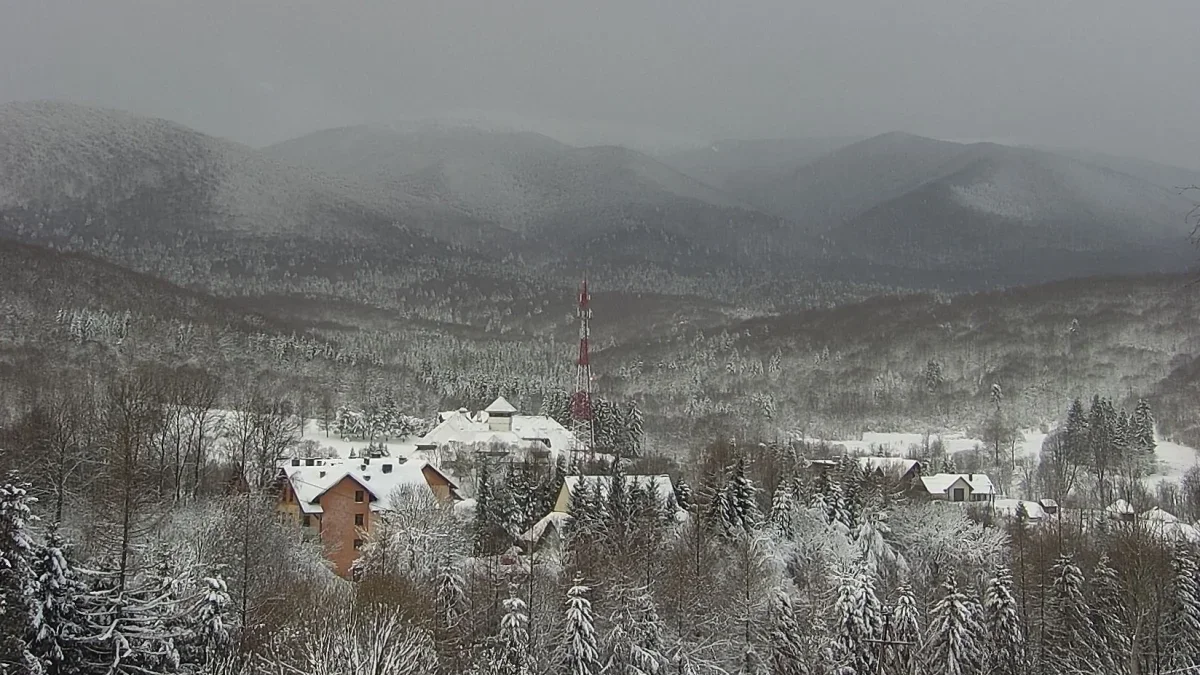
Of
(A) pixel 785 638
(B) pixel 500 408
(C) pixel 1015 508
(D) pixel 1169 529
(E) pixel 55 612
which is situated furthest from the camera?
(B) pixel 500 408

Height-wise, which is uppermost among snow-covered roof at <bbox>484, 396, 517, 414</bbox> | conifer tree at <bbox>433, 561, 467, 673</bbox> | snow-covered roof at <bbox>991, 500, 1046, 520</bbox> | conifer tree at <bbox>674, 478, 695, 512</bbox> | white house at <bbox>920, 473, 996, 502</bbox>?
snow-covered roof at <bbox>484, 396, 517, 414</bbox>

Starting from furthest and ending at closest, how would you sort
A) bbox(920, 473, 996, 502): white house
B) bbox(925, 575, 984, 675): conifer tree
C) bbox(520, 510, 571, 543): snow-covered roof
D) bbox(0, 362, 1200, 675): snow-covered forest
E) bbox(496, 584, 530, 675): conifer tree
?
bbox(920, 473, 996, 502): white house → bbox(520, 510, 571, 543): snow-covered roof → bbox(925, 575, 984, 675): conifer tree → bbox(496, 584, 530, 675): conifer tree → bbox(0, 362, 1200, 675): snow-covered forest

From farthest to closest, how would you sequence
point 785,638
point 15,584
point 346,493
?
1. point 346,493
2. point 785,638
3. point 15,584

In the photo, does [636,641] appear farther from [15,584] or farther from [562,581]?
[15,584]

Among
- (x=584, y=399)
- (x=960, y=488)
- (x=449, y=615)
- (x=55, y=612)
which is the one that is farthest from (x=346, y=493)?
(x=584, y=399)

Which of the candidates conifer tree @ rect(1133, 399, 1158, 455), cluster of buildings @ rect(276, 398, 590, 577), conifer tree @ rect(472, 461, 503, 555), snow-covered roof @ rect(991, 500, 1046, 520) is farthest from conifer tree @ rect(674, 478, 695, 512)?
conifer tree @ rect(1133, 399, 1158, 455)

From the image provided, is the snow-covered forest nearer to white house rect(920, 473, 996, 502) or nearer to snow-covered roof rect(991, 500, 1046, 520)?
snow-covered roof rect(991, 500, 1046, 520)

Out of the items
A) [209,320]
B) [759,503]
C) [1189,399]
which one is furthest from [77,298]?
[1189,399]
